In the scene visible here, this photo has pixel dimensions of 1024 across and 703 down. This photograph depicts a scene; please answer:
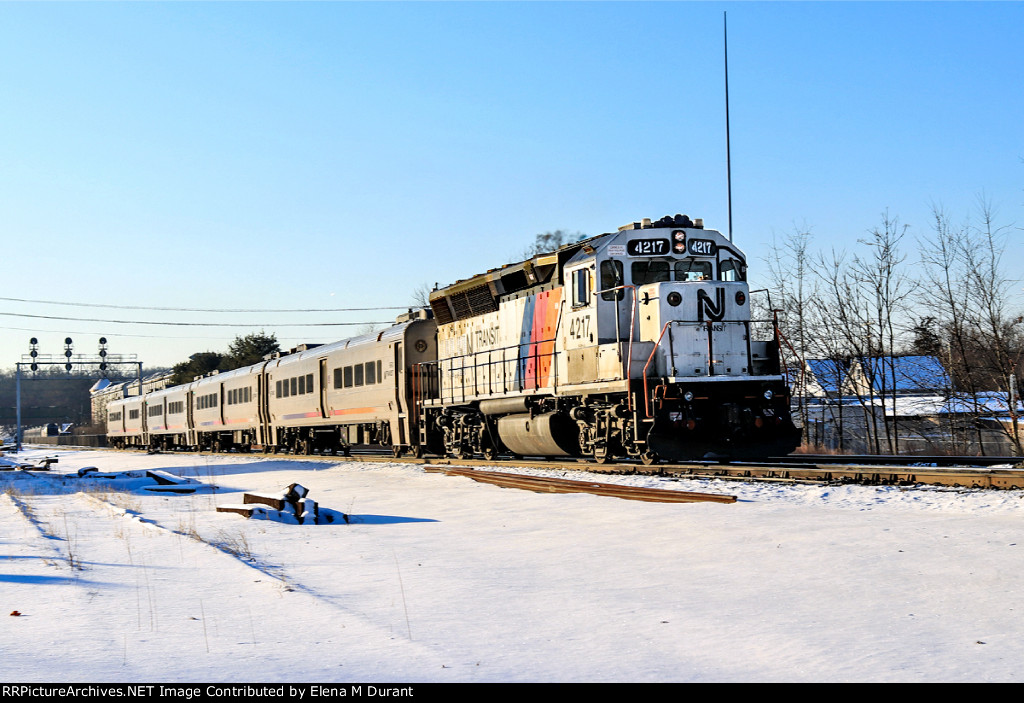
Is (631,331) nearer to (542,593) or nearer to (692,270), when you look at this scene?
(692,270)

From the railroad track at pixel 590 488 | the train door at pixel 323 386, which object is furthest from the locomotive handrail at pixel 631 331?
the train door at pixel 323 386

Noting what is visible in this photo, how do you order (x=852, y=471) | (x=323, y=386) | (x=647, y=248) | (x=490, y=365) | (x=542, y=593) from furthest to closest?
(x=323, y=386) < (x=490, y=365) < (x=647, y=248) < (x=852, y=471) < (x=542, y=593)

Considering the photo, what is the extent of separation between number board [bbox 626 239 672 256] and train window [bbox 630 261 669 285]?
0.54 ft

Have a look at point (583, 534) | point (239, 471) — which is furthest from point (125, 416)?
point (583, 534)

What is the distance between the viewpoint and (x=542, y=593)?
20.3 feet

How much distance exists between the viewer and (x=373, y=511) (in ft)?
37.5

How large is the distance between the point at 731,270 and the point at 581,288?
2.53 meters

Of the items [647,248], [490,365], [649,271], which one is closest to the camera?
[647,248]

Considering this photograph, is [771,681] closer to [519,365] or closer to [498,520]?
[498,520]

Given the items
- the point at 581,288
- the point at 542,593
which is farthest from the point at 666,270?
the point at 542,593

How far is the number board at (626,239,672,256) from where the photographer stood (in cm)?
1530

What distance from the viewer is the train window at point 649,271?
1536 cm

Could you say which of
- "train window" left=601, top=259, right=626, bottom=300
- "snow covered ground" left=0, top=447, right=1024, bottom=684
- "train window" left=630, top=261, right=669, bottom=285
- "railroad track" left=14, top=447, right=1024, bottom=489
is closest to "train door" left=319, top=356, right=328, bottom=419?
"railroad track" left=14, top=447, right=1024, bottom=489
